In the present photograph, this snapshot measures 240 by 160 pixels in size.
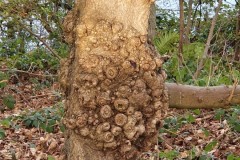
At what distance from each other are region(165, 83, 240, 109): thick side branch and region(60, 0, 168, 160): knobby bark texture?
0.29 metres

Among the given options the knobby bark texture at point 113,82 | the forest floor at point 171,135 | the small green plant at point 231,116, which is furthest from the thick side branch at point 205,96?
the small green plant at point 231,116

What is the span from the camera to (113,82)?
1.97 meters

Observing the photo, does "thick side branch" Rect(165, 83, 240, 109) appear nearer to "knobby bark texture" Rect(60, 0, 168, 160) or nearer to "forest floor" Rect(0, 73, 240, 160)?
"knobby bark texture" Rect(60, 0, 168, 160)

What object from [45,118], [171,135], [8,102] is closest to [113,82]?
[171,135]

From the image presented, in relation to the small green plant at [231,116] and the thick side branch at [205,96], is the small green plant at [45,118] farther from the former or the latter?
the thick side branch at [205,96]

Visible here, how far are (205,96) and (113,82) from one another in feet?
1.87

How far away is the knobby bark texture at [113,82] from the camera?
1.96 m

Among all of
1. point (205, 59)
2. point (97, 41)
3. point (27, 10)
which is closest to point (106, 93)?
point (97, 41)

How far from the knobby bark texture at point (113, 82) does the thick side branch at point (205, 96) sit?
0.95 ft

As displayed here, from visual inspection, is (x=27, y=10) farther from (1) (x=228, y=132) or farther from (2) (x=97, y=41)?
(2) (x=97, y=41)

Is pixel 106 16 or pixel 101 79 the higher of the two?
pixel 106 16

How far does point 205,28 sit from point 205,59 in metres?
4.27

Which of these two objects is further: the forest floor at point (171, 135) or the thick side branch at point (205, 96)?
the forest floor at point (171, 135)

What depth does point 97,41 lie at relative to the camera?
78.5 inches
